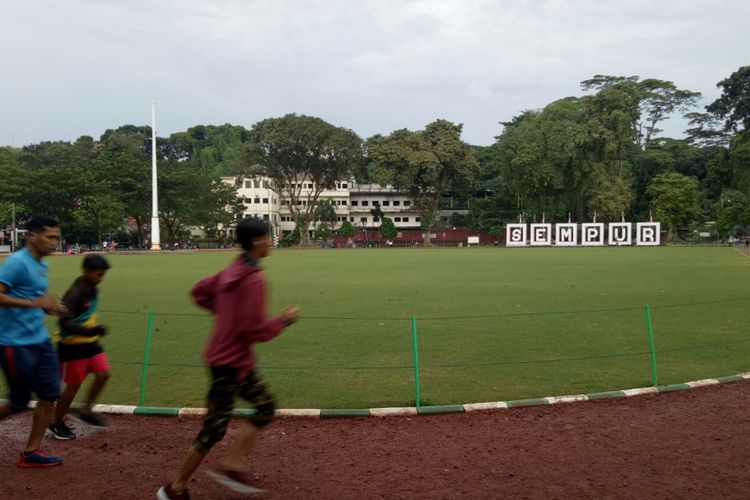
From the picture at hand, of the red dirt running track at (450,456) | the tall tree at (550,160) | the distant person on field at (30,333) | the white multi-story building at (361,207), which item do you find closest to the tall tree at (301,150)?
the tall tree at (550,160)

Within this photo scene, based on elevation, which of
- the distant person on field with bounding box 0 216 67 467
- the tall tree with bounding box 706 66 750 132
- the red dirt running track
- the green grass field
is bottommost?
the green grass field

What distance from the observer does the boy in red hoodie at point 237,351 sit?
382 centimetres

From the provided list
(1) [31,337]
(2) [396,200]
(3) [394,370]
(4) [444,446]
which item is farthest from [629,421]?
(2) [396,200]

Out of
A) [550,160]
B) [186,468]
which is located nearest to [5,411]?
[186,468]

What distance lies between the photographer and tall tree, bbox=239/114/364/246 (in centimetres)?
6369

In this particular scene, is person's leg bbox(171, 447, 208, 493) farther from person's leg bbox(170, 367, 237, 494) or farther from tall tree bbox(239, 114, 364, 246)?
tall tree bbox(239, 114, 364, 246)

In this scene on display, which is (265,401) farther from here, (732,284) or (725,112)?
(725,112)

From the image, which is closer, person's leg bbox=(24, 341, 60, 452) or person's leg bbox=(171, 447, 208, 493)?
person's leg bbox=(171, 447, 208, 493)

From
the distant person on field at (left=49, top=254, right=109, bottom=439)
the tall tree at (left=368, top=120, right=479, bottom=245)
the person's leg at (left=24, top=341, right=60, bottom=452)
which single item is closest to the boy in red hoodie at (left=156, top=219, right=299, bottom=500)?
the person's leg at (left=24, top=341, right=60, bottom=452)

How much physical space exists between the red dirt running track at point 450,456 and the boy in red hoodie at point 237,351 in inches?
15.3

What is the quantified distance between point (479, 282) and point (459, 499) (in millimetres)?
18239

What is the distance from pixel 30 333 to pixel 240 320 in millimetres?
1833

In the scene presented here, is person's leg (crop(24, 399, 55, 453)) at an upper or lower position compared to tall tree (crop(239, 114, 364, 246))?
lower

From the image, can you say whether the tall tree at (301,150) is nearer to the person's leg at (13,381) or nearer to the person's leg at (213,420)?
the person's leg at (13,381)
